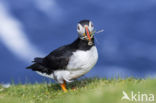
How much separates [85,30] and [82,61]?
78cm

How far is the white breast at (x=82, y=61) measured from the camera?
8.55 metres

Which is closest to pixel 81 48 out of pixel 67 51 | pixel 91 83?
pixel 67 51

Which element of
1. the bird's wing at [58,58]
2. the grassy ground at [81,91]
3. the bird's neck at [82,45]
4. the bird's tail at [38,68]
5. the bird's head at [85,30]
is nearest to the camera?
the grassy ground at [81,91]

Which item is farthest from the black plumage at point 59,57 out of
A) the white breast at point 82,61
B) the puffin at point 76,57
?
the white breast at point 82,61

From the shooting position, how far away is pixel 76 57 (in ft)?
28.1

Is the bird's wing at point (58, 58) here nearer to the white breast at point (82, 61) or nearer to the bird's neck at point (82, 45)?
the white breast at point (82, 61)

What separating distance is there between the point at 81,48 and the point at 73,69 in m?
0.58

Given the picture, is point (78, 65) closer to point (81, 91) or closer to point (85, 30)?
point (81, 91)

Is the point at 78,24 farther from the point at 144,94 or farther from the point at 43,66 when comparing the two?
the point at 144,94

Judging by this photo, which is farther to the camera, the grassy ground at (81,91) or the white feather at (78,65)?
the white feather at (78,65)

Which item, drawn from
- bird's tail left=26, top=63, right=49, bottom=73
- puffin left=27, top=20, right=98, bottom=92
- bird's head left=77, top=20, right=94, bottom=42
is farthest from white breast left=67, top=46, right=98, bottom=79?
bird's tail left=26, top=63, right=49, bottom=73

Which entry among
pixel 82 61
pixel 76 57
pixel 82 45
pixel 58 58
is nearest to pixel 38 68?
→ pixel 58 58

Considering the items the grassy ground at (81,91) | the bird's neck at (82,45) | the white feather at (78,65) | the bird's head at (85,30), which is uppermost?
the bird's head at (85,30)

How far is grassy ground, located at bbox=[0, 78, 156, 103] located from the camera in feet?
22.9
